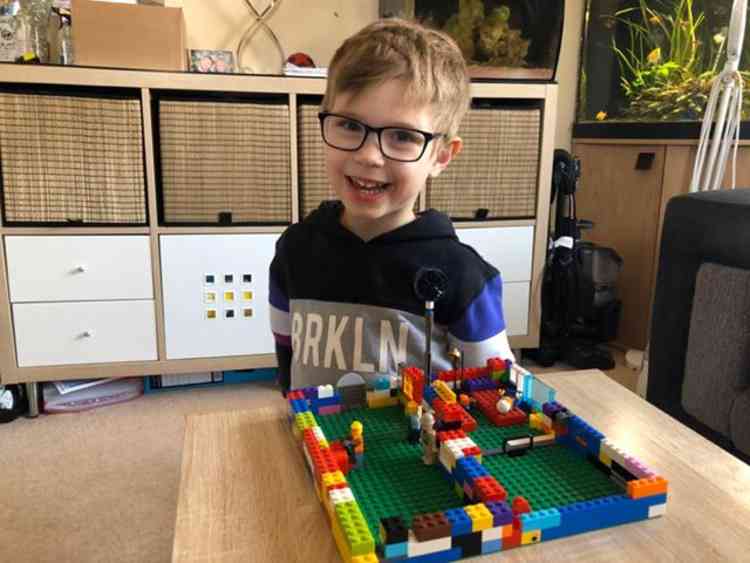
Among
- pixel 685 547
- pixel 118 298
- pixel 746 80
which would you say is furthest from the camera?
pixel 746 80

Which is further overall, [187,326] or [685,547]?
[187,326]

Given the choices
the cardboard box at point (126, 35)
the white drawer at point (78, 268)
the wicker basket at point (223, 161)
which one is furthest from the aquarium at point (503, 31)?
the white drawer at point (78, 268)

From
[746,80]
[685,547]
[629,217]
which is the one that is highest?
[746,80]

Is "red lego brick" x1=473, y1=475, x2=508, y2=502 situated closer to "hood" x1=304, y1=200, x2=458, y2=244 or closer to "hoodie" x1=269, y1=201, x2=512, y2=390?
"hoodie" x1=269, y1=201, x2=512, y2=390

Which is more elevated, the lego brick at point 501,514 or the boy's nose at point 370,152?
the boy's nose at point 370,152

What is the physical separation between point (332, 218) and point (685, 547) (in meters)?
0.68

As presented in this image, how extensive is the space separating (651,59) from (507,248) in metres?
1.12

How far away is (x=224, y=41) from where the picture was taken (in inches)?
95.1

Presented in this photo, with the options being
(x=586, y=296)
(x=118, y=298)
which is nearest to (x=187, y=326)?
(x=118, y=298)

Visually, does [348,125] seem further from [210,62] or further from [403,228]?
[210,62]

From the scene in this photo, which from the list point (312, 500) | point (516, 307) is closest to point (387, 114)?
point (312, 500)

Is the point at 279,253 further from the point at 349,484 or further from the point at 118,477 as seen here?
the point at 118,477

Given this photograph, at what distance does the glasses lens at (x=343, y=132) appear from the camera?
88 cm

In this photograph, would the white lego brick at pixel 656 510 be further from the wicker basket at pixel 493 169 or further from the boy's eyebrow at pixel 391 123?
the wicker basket at pixel 493 169
